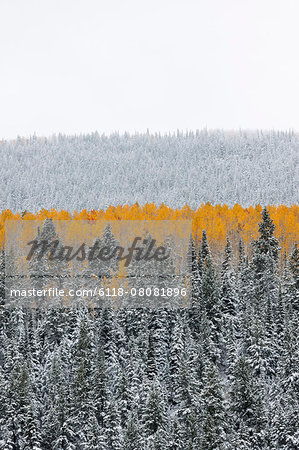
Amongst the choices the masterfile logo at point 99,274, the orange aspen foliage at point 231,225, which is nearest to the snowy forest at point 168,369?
the masterfile logo at point 99,274

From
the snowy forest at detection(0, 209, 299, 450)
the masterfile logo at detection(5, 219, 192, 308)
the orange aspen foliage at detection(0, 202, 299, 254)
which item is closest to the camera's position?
the snowy forest at detection(0, 209, 299, 450)

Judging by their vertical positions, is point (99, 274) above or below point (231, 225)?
below

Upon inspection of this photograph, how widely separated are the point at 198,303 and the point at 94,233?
32.4 m

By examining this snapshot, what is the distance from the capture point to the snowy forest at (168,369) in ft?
184

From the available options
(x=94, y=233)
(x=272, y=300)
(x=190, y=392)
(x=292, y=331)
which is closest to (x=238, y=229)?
(x=94, y=233)

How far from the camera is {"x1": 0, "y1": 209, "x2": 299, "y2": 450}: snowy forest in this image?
55969 millimetres

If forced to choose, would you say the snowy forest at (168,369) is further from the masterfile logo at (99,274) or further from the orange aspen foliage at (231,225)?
the orange aspen foliage at (231,225)

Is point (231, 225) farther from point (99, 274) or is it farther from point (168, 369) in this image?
point (168, 369)

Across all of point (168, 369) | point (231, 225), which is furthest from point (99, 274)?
point (231, 225)

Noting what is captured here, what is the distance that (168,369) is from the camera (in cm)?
6694

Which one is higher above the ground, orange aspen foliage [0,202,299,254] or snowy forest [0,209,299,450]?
orange aspen foliage [0,202,299,254]

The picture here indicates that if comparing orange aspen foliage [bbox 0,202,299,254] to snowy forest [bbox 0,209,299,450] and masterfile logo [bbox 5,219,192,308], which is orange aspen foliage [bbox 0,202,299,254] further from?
masterfile logo [bbox 5,219,192,308]

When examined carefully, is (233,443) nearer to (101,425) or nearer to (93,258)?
(101,425)

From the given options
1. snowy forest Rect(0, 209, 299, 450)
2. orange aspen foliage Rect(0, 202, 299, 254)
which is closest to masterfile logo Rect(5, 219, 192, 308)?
snowy forest Rect(0, 209, 299, 450)
